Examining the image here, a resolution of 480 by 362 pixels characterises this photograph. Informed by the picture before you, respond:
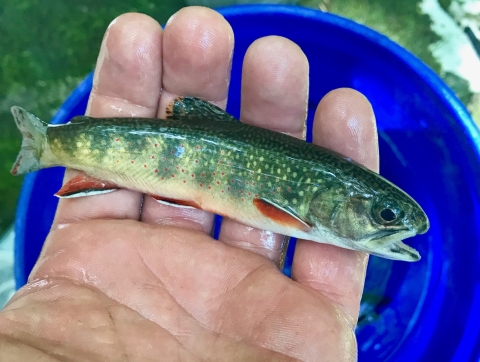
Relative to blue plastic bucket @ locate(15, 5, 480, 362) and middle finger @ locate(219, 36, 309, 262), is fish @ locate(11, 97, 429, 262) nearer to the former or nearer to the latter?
middle finger @ locate(219, 36, 309, 262)

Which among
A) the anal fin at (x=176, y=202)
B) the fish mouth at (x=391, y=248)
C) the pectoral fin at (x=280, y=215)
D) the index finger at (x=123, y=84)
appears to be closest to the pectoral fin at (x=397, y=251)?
the fish mouth at (x=391, y=248)

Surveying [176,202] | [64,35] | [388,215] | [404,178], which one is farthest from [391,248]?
[64,35]

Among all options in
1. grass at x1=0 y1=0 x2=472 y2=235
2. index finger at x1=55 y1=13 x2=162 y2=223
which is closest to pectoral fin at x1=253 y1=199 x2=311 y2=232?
index finger at x1=55 y1=13 x2=162 y2=223

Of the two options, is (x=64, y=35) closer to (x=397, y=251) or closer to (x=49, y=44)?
(x=49, y=44)

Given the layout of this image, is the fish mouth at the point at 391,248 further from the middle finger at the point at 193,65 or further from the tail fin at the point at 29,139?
the tail fin at the point at 29,139

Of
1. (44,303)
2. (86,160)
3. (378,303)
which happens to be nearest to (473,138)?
(378,303)

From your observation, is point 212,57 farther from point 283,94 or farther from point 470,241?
point 470,241
